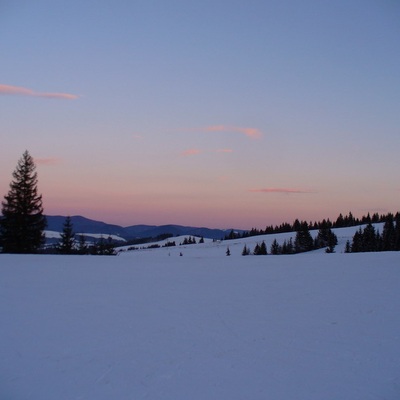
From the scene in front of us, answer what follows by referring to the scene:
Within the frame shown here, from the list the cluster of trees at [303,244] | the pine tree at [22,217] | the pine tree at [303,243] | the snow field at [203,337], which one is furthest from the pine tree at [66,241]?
the pine tree at [303,243]

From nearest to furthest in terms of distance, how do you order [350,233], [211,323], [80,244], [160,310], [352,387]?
[352,387] → [211,323] → [160,310] → [80,244] → [350,233]

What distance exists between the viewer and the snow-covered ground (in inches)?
251

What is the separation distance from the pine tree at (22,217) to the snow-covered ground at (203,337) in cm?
1706

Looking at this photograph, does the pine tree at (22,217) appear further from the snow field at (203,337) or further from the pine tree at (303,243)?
the pine tree at (303,243)

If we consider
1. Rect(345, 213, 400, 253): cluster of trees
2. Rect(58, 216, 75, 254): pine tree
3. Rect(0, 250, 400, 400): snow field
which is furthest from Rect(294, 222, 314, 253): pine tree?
→ Rect(0, 250, 400, 400): snow field

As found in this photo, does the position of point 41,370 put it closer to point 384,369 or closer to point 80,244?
point 384,369

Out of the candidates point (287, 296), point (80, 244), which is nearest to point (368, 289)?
point (287, 296)

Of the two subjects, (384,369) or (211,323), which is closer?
(384,369)

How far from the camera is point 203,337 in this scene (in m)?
8.66

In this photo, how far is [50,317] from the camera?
1016 cm

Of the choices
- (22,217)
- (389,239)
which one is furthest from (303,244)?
(22,217)

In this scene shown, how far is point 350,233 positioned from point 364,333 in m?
115

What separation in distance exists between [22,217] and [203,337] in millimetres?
27289

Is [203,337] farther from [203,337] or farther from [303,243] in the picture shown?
[303,243]
